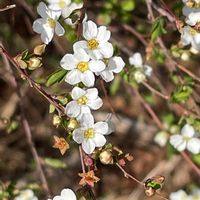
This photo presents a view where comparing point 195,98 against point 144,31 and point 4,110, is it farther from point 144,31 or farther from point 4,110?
point 4,110

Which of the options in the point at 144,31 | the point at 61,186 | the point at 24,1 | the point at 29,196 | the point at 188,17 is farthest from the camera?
the point at 61,186

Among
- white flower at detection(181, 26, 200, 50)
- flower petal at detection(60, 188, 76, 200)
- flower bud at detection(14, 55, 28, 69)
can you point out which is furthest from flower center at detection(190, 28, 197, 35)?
flower petal at detection(60, 188, 76, 200)

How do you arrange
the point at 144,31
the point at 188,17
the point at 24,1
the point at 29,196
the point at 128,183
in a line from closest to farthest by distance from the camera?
the point at 188,17 < the point at 29,196 < the point at 24,1 < the point at 144,31 < the point at 128,183

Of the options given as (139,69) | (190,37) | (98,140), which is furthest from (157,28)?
(98,140)

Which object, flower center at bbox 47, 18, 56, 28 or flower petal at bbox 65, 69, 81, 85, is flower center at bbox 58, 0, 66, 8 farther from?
flower petal at bbox 65, 69, 81, 85

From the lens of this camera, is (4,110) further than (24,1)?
Yes

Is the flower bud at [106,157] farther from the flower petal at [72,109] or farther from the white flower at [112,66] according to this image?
the white flower at [112,66]

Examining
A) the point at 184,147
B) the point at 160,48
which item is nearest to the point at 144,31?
the point at 160,48
